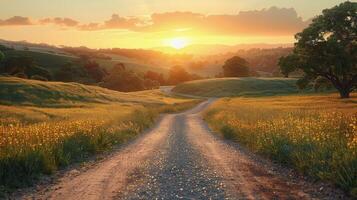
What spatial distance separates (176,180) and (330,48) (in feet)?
174

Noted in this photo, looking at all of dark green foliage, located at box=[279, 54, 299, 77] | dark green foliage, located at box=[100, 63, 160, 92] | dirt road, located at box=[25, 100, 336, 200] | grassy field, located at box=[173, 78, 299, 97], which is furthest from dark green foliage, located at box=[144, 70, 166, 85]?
dirt road, located at box=[25, 100, 336, 200]

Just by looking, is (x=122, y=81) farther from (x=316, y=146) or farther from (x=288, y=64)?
(x=316, y=146)

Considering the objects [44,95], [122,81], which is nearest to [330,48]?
[44,95]

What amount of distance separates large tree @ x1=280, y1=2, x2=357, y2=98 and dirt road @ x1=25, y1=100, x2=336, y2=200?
46767mm

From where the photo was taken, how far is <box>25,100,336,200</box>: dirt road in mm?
10828

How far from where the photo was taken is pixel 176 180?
12.5 meters

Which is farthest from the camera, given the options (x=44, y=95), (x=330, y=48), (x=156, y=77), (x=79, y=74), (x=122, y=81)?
(x=156, y=77)

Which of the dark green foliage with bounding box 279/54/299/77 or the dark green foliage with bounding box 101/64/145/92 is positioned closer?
the dark green foliage with bounding box 279/54/299/77

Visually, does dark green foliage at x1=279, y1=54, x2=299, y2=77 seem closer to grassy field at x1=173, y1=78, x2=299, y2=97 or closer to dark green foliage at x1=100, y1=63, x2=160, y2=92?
grassy field at x1=173, y1=78, x2=299, y2=97

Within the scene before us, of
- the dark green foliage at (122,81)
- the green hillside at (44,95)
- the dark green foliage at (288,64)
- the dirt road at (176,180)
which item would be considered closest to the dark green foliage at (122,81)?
the dark green foliage at (122,81)

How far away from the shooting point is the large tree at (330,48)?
199ft

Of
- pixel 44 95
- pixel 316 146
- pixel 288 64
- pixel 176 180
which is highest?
pixel 288 64

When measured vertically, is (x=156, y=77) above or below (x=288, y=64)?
below

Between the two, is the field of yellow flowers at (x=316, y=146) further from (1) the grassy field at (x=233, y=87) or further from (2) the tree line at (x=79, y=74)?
(1) the grassy field at (x=233, y=87)
